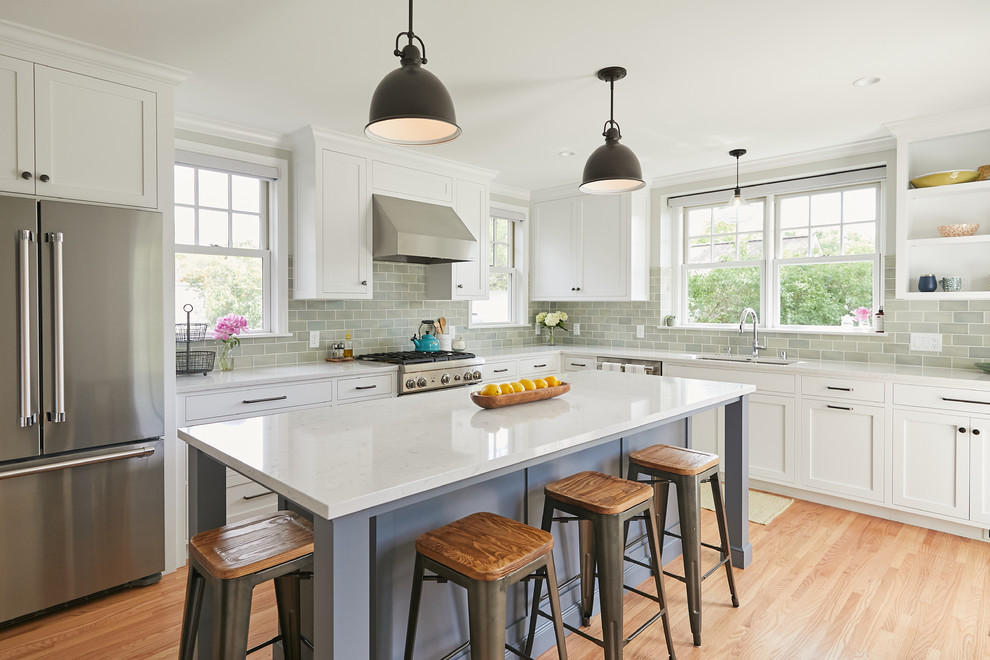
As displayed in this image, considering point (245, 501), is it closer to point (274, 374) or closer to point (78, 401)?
point (274, 374)

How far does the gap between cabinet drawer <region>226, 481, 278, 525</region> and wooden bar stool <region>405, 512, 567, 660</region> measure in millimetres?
1799

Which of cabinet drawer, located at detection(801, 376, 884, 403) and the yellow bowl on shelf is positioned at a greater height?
the yellow bowl on shelf

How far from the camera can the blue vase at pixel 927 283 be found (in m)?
3.59

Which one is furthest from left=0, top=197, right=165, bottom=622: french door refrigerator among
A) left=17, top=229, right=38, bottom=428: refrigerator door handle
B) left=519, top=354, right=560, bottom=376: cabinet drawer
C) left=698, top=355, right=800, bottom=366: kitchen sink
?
left=698, top=355, right=800, bottom=366: kitchen sink

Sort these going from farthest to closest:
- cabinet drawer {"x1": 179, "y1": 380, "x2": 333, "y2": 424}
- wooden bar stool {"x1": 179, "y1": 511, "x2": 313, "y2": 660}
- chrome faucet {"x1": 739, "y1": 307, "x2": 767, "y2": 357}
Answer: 1. chrome faucet {"x1": 739, "y1": 307, "x2": 767, "y2": 357}
2. cabinet drawer {"x1": 179, "y1": 380, "x2": 333, "y2": 424}
3. wooden bar stool {"x1": 179, "y1": 511, "x2": 313, "y2": 660}

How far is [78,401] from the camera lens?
8.20ft

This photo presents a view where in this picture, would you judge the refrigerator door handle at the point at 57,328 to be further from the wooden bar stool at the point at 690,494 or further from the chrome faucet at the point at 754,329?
the chrome faucet at the point at 754,329

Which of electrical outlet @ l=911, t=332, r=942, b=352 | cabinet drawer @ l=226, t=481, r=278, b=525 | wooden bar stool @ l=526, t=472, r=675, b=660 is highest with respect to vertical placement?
electrical outlet @ l=911, t=332, r=942, b=352

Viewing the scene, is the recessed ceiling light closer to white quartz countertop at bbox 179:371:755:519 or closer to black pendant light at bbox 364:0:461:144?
white quartz countertop at bbox 179:371:755:519

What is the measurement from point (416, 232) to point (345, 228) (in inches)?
19.2

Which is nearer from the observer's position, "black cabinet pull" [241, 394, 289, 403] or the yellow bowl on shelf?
"black cabinet pull" [241, 394, 289, 403]

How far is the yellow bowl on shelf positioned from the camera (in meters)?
3.45

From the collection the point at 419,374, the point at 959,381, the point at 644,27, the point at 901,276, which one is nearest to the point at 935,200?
the point at 901,276

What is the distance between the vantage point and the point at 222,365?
350 centimetres
